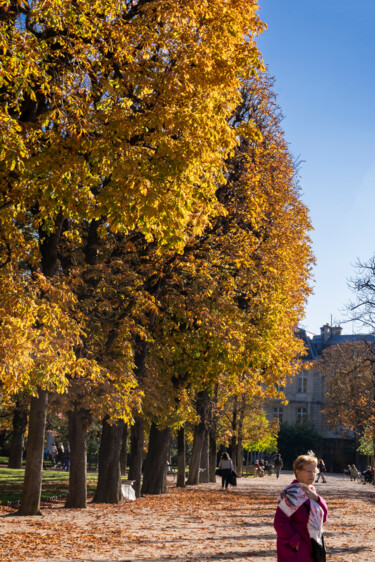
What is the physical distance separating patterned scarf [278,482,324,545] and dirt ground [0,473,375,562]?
5139 millimetres

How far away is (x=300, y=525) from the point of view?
20.2ft

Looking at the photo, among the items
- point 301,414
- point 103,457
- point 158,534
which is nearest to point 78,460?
point 103,457

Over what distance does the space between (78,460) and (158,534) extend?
5.86 metres

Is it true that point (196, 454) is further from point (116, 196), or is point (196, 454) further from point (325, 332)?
point (325, 332)

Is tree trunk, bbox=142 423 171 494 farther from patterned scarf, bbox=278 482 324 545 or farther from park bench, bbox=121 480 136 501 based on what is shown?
patterned scarf, bbox=278 482 324 545

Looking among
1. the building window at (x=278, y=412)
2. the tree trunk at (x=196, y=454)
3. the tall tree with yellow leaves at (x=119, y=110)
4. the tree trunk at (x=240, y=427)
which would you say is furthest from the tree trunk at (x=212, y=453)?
the building window at (x=278, y=412)

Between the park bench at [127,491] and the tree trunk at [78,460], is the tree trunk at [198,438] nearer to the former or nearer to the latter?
the park bench at [127,491]

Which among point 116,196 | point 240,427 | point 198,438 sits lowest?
point 198,438

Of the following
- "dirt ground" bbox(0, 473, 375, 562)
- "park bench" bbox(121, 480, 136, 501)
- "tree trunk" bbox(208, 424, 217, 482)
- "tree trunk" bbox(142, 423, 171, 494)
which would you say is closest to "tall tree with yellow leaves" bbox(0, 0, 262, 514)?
"dirt ground" bbox(0, 473, 375, 562)

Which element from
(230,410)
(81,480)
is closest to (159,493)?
(81,480)

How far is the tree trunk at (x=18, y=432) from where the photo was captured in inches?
1549

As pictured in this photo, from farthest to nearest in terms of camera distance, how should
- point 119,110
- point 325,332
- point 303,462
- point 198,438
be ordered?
1. point 325,332
2. point 198,438
3. point 119,110
4. point 303,462

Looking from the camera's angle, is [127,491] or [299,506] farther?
[127,491]

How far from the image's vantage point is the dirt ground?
11.4 metres
